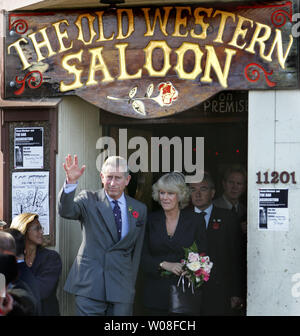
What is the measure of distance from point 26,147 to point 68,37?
1149 millimetres

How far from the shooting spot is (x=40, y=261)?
6805mm

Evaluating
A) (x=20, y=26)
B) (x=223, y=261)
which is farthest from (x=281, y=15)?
(x=20, y=26)

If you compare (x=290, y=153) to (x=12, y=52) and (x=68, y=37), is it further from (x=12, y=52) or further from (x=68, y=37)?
(x=12, y=52)

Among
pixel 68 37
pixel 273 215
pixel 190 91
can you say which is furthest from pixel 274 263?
pixel 68 37

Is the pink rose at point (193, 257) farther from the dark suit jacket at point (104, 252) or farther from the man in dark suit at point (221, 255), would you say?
the dark suit jacket at point (104, 252)

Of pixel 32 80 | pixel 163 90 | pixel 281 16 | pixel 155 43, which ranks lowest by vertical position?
pixel 163 90

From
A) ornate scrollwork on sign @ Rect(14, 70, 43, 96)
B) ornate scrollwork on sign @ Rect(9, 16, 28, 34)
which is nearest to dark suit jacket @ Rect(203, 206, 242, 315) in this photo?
ornate scrollwork on sign @ Rect(14, 70, 43, 96)

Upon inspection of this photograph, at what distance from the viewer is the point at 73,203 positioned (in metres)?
6.60

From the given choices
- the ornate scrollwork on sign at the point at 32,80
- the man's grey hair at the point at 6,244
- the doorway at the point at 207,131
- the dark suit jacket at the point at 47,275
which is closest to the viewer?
the man's grey hair at the point at 6,244

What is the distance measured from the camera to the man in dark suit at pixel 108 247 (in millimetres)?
6684

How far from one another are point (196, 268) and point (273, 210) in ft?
2.86

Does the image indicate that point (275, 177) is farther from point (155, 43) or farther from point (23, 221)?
point (23, 221)

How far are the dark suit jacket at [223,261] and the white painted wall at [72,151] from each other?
4.59 feet

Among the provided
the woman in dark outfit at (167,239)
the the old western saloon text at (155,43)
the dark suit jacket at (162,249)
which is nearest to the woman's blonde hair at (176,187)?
the woman in dark outfit at (167,239)
